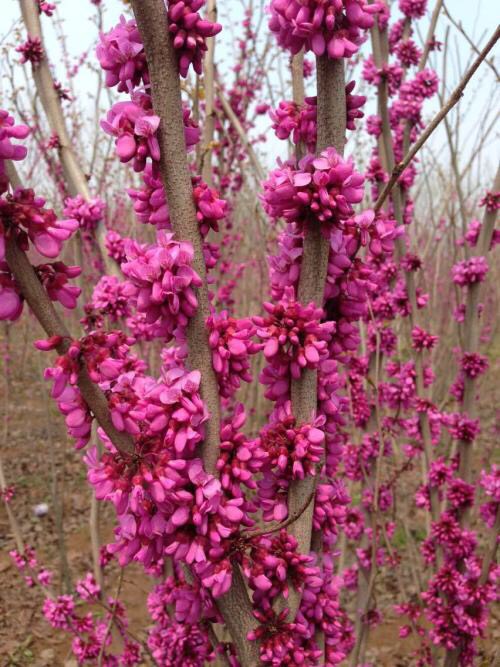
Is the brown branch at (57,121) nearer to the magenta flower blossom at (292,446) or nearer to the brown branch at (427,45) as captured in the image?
the magenta flower blossom at (292,446)

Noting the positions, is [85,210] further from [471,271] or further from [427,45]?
[427,45]

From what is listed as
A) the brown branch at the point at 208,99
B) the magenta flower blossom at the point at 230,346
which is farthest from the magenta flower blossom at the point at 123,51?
the brown branch at the point at 208,99

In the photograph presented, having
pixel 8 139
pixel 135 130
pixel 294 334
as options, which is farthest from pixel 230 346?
pixel 8 139

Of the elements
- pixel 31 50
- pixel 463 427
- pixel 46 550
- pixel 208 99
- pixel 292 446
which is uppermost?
pixel 31 50

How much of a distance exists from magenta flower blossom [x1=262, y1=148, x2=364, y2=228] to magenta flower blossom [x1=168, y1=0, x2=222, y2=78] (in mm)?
312

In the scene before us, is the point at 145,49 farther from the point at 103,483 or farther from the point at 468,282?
the point at 468,282

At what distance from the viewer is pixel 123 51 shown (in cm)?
115

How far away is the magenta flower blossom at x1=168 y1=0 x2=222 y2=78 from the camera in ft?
3.60

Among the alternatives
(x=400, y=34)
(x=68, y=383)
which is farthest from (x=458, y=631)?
(x=400, y=34)

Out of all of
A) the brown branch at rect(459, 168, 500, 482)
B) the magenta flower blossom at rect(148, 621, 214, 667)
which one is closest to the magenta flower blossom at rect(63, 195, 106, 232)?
the magenta flower blossom at rect(148, 621, 214, 667)

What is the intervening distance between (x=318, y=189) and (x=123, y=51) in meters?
0.50

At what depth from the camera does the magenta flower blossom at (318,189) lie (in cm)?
121

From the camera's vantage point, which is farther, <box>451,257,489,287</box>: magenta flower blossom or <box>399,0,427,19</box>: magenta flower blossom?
<box>399,0,427,19</box>: magenta flower blossom

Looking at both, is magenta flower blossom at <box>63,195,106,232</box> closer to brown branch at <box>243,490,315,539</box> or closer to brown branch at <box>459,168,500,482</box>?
brown branch at <box>243,490,315,539</box>
